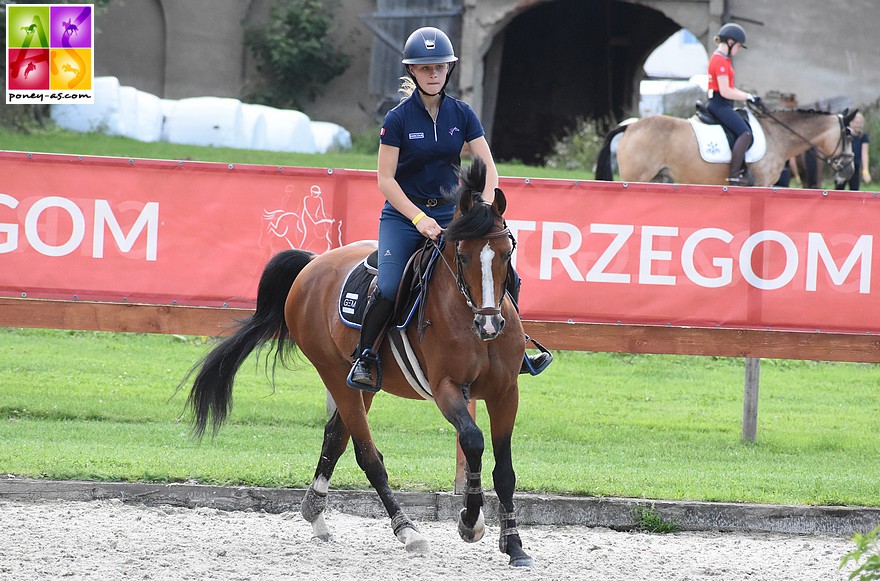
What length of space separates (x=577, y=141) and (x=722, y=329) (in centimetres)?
1470

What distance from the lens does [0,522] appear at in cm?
690

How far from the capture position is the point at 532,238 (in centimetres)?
900

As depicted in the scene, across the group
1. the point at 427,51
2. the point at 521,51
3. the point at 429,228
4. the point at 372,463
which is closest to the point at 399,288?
the point at 429,228

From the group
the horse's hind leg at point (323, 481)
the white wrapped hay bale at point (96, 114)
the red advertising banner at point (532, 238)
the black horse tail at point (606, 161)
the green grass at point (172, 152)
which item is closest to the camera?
the horse's hind leg at point (323, 481)

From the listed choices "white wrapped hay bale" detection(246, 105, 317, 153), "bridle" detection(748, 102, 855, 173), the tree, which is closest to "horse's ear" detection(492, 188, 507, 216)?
"bridle" detection(748, 102, 855, 173)

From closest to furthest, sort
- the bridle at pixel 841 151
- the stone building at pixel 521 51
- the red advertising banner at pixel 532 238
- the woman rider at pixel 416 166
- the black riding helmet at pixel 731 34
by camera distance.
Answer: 1. the woman rider at pixel 416 166
2. the red advertising banner at pixel 532 238
3. the black riding helmet at pixel 731 34
4. the bridle at pixel 841 151
5. the stone building at pixel 521 51

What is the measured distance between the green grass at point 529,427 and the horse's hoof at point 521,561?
156 centimetres

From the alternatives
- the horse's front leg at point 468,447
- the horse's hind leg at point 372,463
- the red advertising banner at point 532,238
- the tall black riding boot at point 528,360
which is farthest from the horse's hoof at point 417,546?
the red advertising banner at point 532,238

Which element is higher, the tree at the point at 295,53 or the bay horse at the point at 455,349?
the tree at the point at 295,53

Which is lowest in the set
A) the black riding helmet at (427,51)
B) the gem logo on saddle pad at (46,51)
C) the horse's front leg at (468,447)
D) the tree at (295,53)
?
the horse's front leg at (468,447)

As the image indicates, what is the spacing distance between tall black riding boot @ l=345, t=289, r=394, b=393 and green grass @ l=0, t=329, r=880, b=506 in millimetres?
1437

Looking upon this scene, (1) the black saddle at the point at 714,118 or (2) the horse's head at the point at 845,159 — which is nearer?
(1) the black saddle at the point at 714,118

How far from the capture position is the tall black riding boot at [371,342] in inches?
257

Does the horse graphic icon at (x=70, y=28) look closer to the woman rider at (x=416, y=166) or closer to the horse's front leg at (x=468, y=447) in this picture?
the woman rider at (x=416, y=166)
